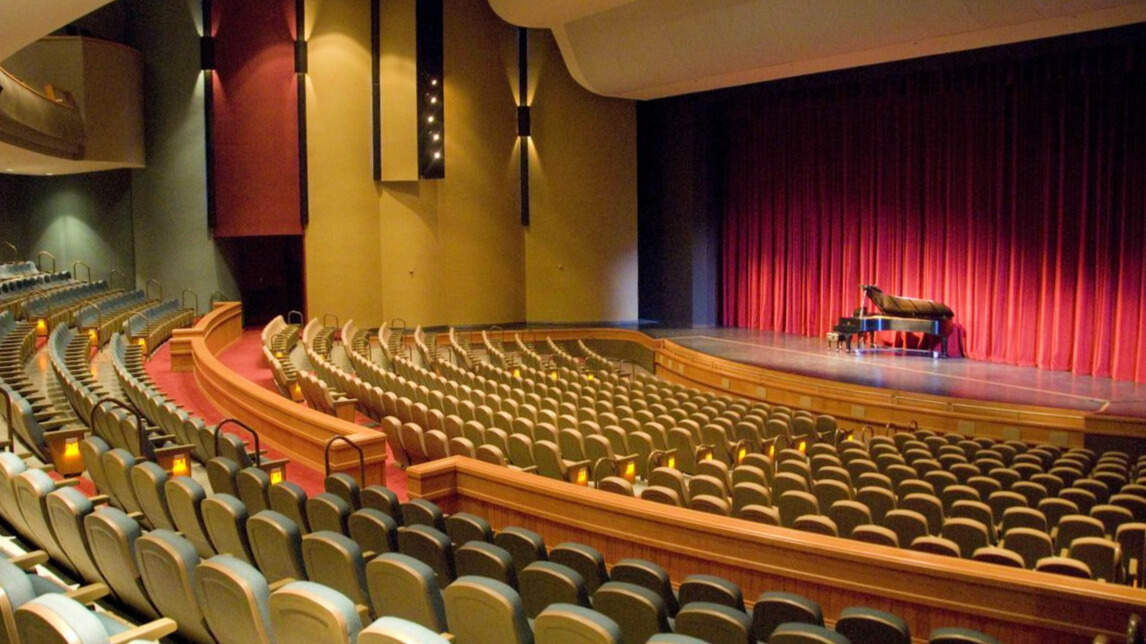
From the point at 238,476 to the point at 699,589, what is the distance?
7.14 ft

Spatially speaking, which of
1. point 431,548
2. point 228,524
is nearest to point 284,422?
point 228,524

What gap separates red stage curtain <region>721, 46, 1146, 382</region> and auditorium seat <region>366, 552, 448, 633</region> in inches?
414

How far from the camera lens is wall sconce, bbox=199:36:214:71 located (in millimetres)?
14250

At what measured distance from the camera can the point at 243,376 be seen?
10.1 meters

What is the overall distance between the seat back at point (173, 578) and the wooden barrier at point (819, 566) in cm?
190

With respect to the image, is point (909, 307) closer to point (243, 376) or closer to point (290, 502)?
point (243, 376)

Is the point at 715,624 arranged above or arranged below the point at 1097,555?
above

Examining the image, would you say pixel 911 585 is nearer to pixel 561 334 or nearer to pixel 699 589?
pixel 699 589

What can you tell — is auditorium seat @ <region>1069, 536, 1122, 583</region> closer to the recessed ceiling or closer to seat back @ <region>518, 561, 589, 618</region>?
seat back @ <region>518, 561, 589, 618</region>

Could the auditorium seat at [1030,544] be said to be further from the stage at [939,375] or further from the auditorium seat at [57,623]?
the stage at [939,375]

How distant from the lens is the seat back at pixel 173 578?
2.58 m

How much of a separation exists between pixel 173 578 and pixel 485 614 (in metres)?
0.94

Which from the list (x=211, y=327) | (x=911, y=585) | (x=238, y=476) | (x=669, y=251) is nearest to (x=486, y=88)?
(x=669, y=251)

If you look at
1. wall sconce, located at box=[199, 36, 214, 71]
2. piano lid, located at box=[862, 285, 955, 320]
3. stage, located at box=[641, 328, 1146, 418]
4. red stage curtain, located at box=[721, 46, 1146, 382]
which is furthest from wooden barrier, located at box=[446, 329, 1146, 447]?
wall sconce, located at box=[199, 36, 214, 71]
